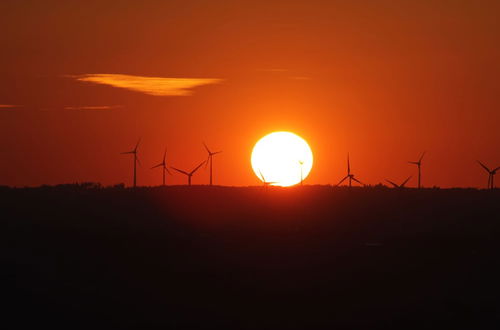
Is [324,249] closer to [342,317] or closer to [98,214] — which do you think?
[342,317]

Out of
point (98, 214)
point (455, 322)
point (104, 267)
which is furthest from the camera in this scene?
point (98, 214)

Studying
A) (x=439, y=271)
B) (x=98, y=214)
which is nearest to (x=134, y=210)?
(x=98, y=214)

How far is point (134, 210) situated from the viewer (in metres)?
113

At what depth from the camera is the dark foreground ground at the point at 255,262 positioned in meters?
78.3

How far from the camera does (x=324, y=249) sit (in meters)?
92.4

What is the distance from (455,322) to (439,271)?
369 inches

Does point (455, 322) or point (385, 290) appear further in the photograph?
point (385, 290)

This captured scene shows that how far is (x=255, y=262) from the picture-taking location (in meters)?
89.2

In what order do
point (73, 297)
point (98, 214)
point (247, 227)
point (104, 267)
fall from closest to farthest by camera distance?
point (73, 297), point (104, 267), point (247, 227), point (98, 214)

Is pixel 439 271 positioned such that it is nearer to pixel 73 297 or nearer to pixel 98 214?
pixel 73 297

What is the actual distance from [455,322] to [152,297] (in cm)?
2017

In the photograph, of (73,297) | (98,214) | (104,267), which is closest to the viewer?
(73,297)

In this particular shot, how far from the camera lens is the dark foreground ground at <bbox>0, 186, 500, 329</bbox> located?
78.3 meters

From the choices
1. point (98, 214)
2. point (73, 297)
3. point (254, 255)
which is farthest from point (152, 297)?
point (98, 214)
